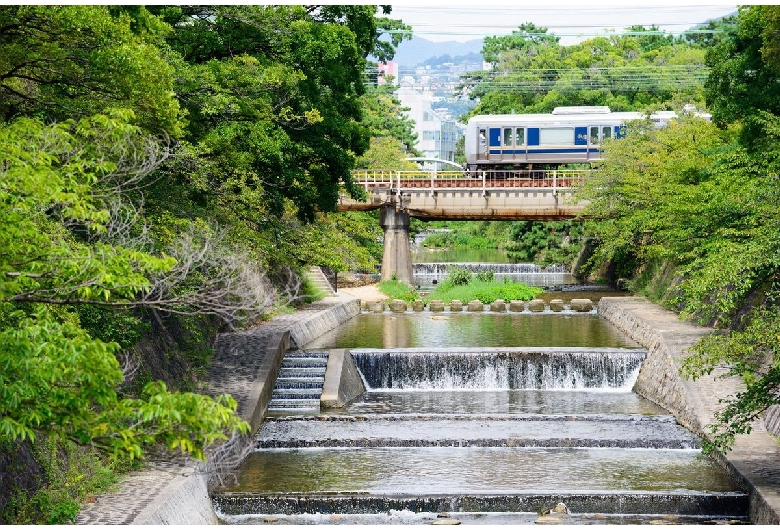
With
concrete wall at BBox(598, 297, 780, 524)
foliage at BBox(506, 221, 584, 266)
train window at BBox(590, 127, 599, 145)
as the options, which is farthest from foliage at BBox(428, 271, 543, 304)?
train window at BBox(590, 127, 599, 145)

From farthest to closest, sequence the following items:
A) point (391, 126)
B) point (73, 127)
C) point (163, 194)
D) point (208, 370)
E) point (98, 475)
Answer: point (391, 126) < point (208, 370) < point (163, 194) < point (73, 127) < point (98, 475)

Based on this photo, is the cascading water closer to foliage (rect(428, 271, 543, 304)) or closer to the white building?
foliage (rect(428, 271, 543, 304))

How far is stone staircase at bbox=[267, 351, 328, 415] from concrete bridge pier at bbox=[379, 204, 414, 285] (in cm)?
1956

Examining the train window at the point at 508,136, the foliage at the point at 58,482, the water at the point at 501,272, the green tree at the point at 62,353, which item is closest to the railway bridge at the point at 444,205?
the water at the point at 501,272

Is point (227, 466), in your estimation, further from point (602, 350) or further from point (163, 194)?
point (602, 350)

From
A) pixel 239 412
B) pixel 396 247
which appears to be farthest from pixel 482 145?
pixel 239 412

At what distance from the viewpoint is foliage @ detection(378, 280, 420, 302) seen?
40.5 metres

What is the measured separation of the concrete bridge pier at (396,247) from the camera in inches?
1789

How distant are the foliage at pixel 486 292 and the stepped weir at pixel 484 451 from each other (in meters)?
13.5

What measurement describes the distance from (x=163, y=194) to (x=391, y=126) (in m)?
69.6

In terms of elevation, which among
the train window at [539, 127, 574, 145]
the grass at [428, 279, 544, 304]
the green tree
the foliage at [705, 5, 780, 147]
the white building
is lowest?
the white building

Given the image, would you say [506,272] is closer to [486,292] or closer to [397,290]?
[397,290]

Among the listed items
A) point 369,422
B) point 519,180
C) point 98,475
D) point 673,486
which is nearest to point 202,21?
point 369,422

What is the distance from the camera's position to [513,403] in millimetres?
23344
